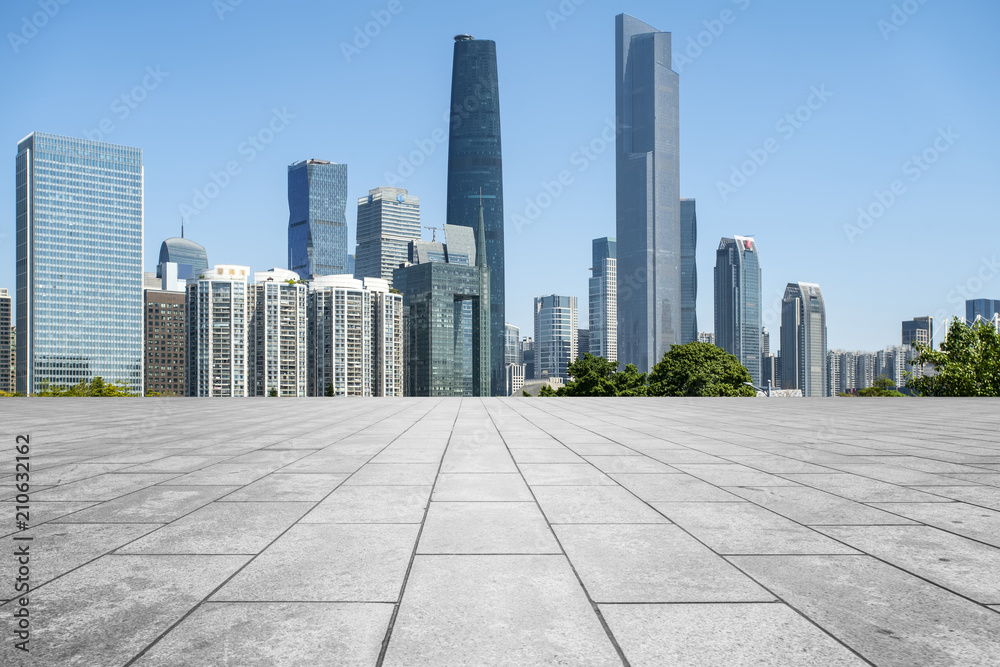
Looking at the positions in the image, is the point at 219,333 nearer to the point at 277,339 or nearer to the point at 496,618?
the point at 277,339

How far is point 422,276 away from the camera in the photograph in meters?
198

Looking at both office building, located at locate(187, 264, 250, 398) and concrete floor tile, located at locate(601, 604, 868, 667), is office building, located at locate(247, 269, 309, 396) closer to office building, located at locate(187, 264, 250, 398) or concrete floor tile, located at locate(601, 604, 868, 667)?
office building, located at locate(187, 264, 250, 398)

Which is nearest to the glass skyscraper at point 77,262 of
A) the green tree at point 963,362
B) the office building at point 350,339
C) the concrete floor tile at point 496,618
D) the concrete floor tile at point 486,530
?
the office building at point 350,339

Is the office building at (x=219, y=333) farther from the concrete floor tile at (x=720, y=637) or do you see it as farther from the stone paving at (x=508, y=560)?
the concrete floor tile at (x=720, y=637)

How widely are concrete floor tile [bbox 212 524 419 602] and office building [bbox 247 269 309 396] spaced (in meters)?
134

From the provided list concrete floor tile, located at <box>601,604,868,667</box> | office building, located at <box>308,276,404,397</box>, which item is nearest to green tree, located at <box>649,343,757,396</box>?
concrete floor tile, located at <box>601,604,868,667</box>

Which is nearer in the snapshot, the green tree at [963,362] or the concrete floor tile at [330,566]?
the concrete floor tile at [330,566]

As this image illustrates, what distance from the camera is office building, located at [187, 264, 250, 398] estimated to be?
432 feet

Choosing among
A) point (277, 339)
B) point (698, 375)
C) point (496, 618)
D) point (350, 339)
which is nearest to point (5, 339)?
point (277, 339)

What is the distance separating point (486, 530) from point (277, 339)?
5437 inches

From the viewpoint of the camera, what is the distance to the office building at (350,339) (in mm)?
137750

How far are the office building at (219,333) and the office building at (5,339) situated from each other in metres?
50.1

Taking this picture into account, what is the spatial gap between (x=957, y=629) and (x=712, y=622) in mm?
1200

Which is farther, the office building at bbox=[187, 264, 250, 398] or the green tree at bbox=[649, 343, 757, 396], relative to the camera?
the office building at bbox=[187, 264, 250, 398]
